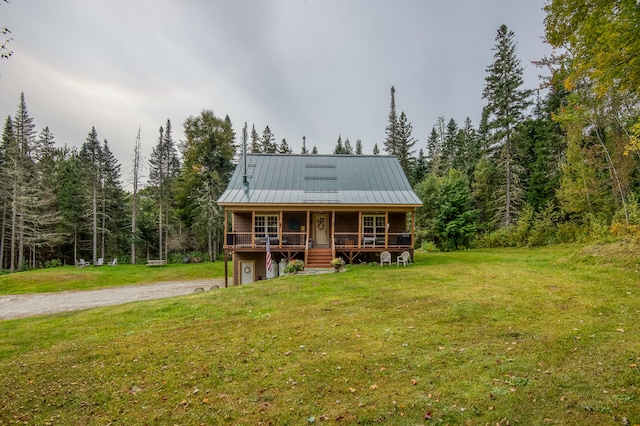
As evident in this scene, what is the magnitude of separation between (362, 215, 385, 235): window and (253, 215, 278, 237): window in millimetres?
5451

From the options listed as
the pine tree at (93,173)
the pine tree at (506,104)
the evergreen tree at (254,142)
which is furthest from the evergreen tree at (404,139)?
the pine tree at (93,173)

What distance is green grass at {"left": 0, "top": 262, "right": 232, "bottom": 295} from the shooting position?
21.1 metres

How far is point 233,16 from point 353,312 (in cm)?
1480

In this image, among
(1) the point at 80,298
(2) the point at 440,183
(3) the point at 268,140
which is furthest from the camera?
(3) the point at 268,140

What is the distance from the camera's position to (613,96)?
17344 mm

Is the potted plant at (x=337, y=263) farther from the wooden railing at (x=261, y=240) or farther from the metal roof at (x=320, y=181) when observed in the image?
the metal roof at (x=320, y=181)

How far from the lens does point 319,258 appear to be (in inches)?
688

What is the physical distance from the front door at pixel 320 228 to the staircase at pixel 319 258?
1.83 metres

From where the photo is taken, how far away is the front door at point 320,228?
19.5 m

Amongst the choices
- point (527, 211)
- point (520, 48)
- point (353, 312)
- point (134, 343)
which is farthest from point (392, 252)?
point (520, 48)

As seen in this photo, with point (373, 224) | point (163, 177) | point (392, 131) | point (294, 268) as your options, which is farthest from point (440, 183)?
point (163, 177)

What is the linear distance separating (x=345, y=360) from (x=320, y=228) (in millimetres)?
14218

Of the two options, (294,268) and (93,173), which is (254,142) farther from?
(294,268)

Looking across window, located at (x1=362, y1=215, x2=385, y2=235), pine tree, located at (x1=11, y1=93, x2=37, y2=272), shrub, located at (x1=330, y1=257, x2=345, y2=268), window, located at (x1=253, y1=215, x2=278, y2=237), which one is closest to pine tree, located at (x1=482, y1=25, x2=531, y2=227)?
window, located at (x1=362, y1=215, x2=385, y2=235)
